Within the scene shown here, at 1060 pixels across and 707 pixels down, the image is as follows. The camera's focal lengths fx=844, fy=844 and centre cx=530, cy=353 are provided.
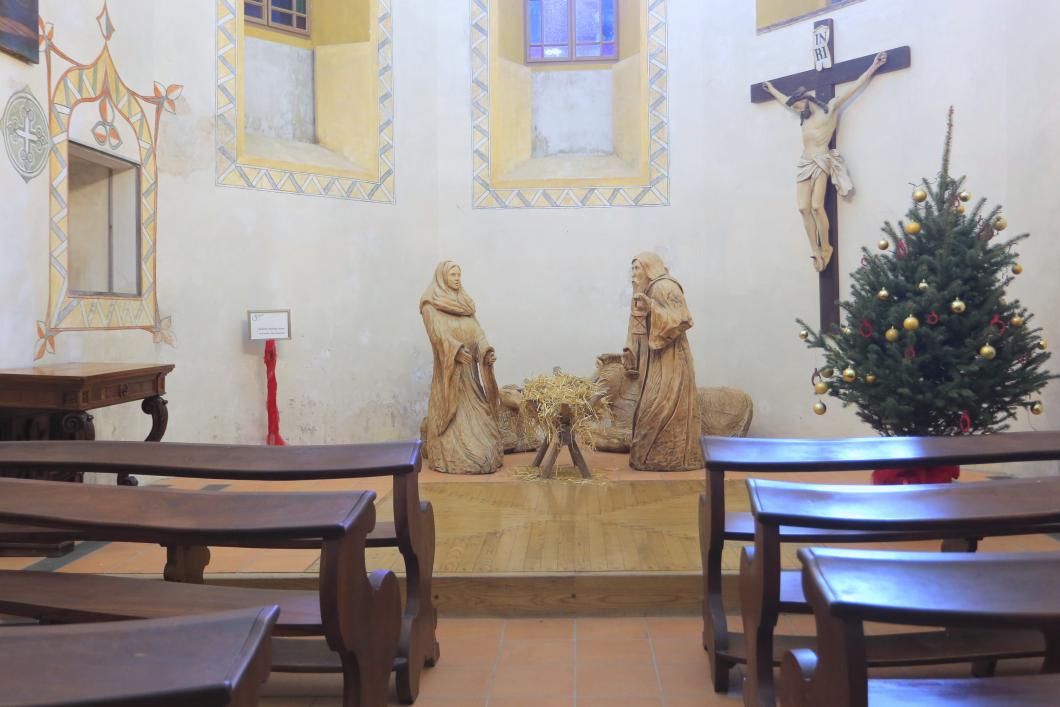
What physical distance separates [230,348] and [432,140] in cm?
312

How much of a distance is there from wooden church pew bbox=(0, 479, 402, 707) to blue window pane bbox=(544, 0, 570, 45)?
321 inches

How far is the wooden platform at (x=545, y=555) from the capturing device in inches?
152

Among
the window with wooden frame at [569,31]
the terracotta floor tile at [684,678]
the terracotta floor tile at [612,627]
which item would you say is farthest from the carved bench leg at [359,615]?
the window with wooden frame at [569,31]

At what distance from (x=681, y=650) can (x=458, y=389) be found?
3897 mm

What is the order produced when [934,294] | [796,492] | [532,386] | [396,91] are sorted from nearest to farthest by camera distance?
[796,492] → [934,294] → [532,386] → [396,91]

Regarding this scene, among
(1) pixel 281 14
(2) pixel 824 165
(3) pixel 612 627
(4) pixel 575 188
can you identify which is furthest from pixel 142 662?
(1) pixel 281 14

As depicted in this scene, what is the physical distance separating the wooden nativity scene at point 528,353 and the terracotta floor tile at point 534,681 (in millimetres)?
19

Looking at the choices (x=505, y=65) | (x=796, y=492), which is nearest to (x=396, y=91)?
(x=505, y=65)

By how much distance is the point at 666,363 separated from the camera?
6.83 meters

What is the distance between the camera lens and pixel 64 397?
14.8ft

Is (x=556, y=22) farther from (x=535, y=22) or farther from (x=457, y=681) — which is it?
(x=457, y=681)

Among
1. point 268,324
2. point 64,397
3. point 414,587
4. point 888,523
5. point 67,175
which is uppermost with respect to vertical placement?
point 67,175

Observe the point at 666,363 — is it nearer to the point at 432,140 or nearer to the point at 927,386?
the point at 927,386

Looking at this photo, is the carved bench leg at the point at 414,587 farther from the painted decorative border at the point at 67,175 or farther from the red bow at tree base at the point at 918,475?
the painted decorative border at the point at 67,175
